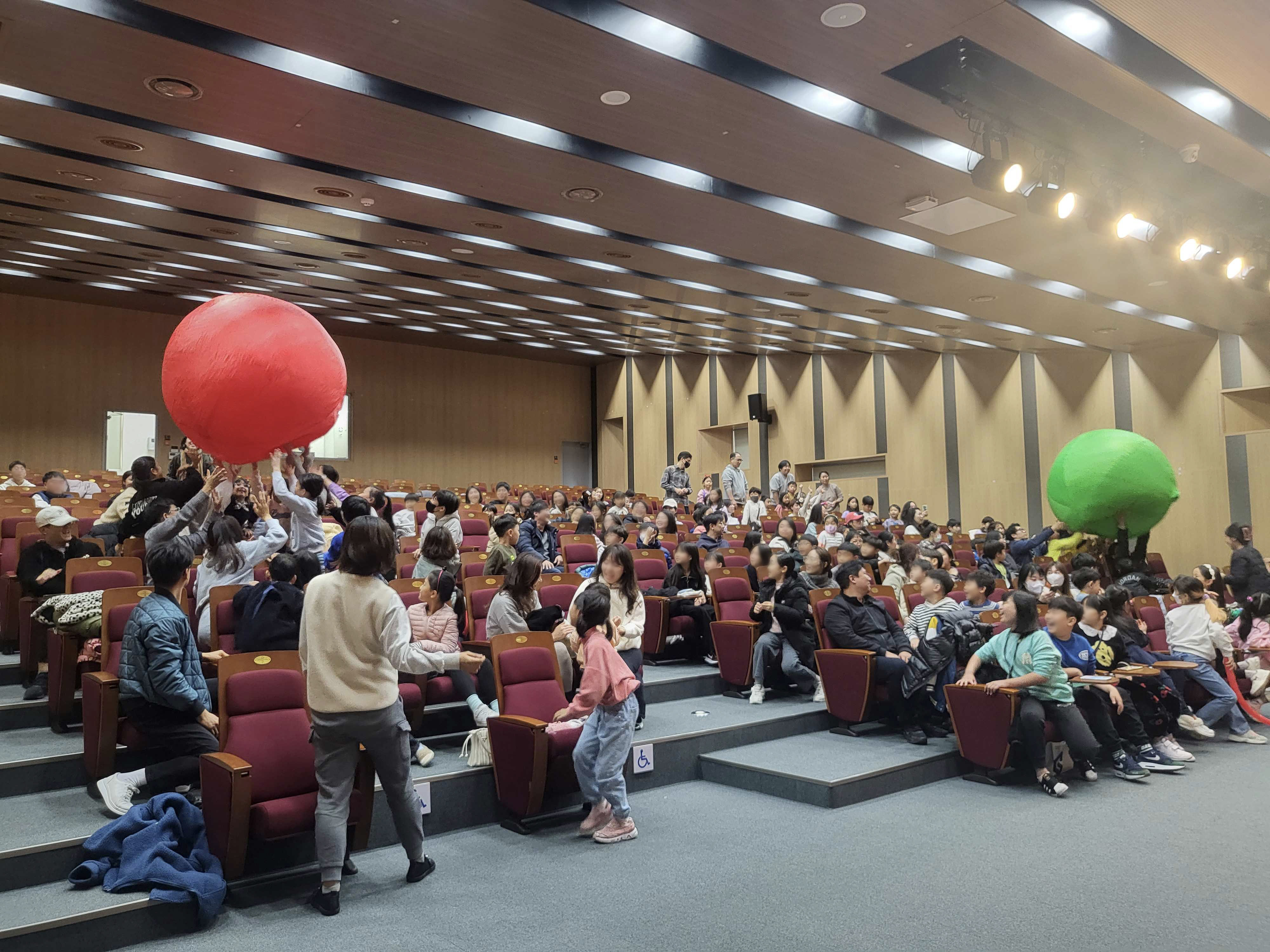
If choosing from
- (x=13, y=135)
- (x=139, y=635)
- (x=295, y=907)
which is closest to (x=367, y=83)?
(x=13, y=135)

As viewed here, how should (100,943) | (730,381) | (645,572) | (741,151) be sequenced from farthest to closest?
(730,381) → (645,572) → (741,151) → (100,943)

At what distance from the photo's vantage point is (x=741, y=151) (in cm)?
728

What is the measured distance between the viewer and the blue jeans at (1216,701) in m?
6.68

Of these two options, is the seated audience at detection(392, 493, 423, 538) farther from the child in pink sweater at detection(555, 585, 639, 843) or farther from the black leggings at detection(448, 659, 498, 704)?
the child in pink sweater at detection(555, 585, 639, 843)

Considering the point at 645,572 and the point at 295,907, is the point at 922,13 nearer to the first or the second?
the point at 645,572

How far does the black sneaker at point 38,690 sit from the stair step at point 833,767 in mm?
3710

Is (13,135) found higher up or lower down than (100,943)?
higher up

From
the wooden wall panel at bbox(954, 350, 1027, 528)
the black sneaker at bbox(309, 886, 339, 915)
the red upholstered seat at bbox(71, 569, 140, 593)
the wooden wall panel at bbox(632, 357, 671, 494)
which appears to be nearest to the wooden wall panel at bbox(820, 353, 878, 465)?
the wooden wall panel at bbox(954, 350, 1027, 528)

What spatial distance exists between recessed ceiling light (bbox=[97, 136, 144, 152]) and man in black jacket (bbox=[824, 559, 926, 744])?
6681mm

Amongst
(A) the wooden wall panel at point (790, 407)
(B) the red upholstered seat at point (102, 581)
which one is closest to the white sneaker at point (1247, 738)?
(B) the red upholstered seat at point (102, 581)

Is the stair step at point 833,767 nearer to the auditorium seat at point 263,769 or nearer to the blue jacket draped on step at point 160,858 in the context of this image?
the auditorium seat at point 263,769

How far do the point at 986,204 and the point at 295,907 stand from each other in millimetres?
7627

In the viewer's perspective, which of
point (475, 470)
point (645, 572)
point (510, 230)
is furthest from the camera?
point (475, 470)

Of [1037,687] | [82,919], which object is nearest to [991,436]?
[1037,687]
